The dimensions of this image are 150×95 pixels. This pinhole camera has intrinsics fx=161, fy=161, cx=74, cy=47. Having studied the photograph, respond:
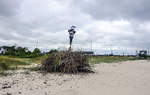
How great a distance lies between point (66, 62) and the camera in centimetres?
794

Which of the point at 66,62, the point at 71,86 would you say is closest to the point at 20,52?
the point at 66,62

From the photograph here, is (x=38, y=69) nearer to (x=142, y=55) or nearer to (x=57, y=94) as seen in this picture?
(x=57, y=94)

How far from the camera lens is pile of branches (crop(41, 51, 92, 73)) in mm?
7867

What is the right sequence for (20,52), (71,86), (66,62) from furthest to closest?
(20,52), (66,62), (71,86)

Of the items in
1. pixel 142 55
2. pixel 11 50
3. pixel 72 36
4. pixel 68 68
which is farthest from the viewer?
pixel 142 55

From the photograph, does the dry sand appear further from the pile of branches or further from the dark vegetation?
the dark vegetation

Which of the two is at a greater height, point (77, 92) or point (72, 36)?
point (72, 36)

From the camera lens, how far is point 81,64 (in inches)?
327

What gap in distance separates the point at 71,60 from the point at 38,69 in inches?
80.2

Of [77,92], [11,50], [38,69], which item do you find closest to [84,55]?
[38,69]

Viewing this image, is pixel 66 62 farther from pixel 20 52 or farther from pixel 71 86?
pixel 20 52

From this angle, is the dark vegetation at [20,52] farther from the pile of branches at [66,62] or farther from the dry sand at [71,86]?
the dry sand at [71,86]

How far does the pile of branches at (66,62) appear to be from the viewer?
310 inches

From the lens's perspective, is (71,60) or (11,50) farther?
(11,50)
